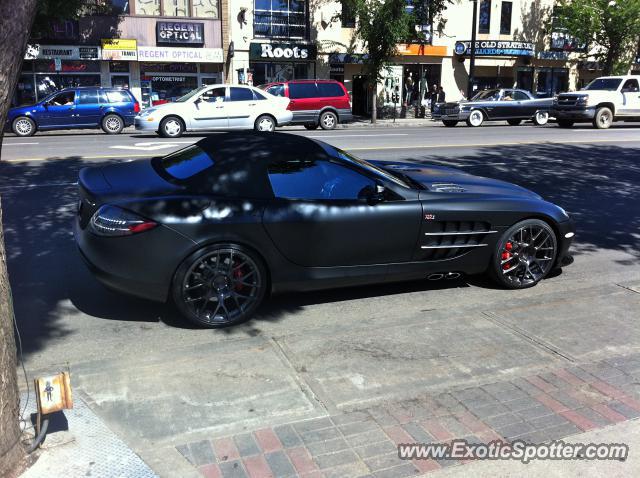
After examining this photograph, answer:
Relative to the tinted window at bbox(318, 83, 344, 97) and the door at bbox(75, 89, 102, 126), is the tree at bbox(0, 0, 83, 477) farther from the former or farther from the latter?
the tinted window at bbox(318, 83, 344, 97)

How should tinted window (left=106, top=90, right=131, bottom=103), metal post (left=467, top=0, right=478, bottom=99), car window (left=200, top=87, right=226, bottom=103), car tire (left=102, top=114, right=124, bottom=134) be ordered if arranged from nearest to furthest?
car window (left=200, top=87, right=226, bottom=103) < car tire (left=102, top=114, right=124, bottom=134) < tinted window (left=106, top=90, right=131, bottom=103) < metal post (left=467, top=0, right=478, bottom=99)

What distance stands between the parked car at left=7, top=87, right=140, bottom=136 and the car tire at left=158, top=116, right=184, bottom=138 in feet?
11.1

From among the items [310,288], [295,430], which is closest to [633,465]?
[295,430]

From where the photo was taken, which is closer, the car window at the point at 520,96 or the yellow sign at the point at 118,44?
the car window at the point at 520,96

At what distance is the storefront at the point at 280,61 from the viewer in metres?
30.5

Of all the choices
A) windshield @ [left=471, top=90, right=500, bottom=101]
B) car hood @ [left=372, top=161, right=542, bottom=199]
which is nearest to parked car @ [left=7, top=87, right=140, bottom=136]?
windshield @ [left=471, top=90, right=500, bottom=101]

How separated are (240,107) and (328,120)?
475cm

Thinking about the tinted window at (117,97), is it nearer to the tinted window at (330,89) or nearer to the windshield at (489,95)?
the tinted window at (330,89)

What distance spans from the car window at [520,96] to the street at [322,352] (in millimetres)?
21792

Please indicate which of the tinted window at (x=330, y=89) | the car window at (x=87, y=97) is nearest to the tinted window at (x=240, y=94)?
the tinted window at (x=330, y=89)

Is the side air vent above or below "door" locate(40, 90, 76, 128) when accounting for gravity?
below

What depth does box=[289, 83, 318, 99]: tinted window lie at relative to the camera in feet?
73.7

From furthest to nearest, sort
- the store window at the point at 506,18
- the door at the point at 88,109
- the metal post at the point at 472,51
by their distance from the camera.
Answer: the store window at the point at 506,18 → the metal post at the point at 472,51 → the door at the point at 88,109

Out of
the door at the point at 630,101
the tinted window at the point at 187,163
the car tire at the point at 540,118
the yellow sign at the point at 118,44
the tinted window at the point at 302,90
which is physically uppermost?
the yellow sign at the point at 118,44
